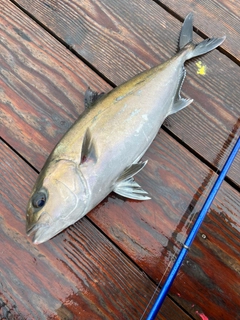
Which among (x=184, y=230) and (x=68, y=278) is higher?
(x=184, y=230)

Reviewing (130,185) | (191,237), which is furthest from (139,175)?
(191,237)

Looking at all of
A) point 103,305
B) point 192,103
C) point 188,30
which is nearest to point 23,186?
point 103,305

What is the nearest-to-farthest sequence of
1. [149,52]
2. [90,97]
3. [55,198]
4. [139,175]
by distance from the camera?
[55,198] → [90,97] → [139,175] → [149,52]

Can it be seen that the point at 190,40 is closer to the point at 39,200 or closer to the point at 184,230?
the point at 184,230

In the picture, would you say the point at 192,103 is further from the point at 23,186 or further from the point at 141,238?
the point at 23,186

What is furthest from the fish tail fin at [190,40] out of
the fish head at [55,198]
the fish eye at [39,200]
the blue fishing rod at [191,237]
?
the fish eye at [39,200]

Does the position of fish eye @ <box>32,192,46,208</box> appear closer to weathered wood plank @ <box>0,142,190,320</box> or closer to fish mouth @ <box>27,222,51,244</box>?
fish mouth @ <box>27,222,51,244</box>
